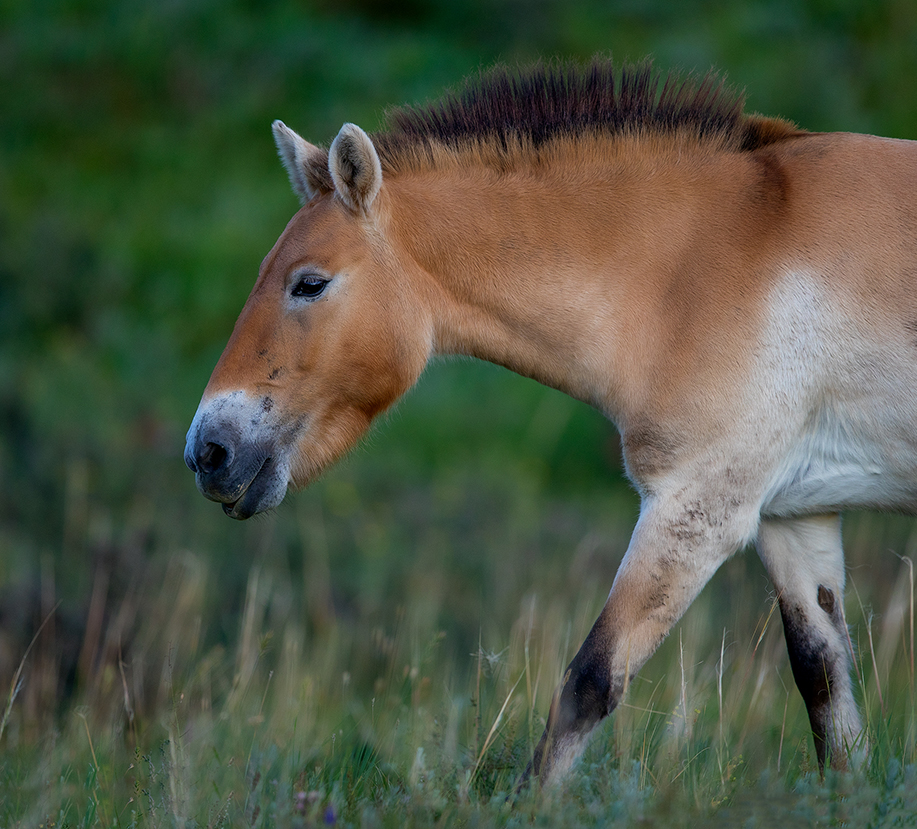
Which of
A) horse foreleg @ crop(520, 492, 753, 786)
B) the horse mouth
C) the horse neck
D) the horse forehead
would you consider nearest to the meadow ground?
horse foreleg @ crop(520, 492, 753, 786)

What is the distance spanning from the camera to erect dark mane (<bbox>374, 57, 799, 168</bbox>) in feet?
Answer: 12.1

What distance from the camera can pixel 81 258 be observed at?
12477 mm

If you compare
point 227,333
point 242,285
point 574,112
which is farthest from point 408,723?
point 242,285

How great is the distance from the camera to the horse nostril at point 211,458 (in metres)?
3.43

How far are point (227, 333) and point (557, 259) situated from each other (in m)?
9.92

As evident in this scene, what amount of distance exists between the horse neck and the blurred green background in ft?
7.54

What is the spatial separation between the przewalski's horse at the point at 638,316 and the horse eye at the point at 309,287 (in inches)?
0.5

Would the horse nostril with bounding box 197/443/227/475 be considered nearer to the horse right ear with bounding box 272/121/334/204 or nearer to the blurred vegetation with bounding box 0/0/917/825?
the horse right ear with bounding box 272/121/334/204

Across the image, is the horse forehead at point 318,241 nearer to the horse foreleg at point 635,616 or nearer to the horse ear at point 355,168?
the horse ear at point 355,168

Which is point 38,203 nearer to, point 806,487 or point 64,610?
point 64,610

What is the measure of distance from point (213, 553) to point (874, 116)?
34.5 ft

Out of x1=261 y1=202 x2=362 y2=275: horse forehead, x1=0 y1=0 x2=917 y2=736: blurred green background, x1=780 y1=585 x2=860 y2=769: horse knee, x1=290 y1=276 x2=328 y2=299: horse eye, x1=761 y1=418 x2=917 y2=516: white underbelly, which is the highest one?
x1=261 y1=202 x2=362 y2=275: horse forehead

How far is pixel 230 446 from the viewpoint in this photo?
3428mm

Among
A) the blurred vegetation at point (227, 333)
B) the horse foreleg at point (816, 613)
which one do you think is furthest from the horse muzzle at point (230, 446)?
the horse foreleg at point (816, 613)
